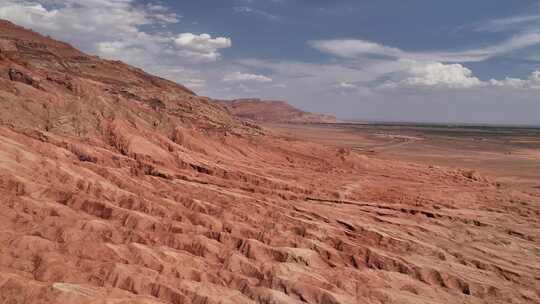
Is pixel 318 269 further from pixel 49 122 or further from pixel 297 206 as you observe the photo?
pixel 49 122

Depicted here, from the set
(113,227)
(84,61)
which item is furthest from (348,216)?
(84,61)

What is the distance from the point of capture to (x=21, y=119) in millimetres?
27656

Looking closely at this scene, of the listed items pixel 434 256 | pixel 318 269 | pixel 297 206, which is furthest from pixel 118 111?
pixel 434 256

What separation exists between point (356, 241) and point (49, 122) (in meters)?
22.1

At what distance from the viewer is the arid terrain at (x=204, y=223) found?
16984 mm

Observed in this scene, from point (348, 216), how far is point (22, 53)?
4770cm

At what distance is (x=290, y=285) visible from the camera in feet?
61.7

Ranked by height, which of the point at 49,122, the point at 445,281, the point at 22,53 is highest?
the point at 22,53

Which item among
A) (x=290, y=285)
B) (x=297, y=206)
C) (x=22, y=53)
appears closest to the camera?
(x=290, y=285)

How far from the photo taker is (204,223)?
2373 centimetres

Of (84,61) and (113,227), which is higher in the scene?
(84,61)

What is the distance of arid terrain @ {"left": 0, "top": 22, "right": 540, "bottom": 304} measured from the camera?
1698cm

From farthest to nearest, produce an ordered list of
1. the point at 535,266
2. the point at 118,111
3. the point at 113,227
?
the point at 118,111 → the point at 535,266 → the point at 113,227

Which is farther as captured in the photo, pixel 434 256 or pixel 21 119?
pixel 21 119
